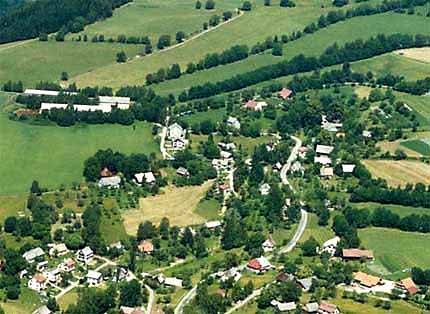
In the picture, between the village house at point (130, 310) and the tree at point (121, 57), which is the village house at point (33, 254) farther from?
the tree at point (121, 57)

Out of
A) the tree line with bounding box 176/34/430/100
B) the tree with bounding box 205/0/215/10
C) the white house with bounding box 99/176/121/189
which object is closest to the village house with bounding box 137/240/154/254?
the white house with bounding box 99/176/121/189

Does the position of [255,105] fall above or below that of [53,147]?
above

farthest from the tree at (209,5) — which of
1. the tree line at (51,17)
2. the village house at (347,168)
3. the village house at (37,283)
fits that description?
the village house at (37,283)

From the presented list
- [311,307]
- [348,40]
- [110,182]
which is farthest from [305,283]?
[348,40]

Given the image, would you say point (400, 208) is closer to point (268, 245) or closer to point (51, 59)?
point (268, 245)

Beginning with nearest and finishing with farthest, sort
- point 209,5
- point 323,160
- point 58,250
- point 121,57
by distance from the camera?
point 58,250
point 323,160
point 121,57
point 209,5

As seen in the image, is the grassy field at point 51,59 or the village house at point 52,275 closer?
the village house at point 52,275
